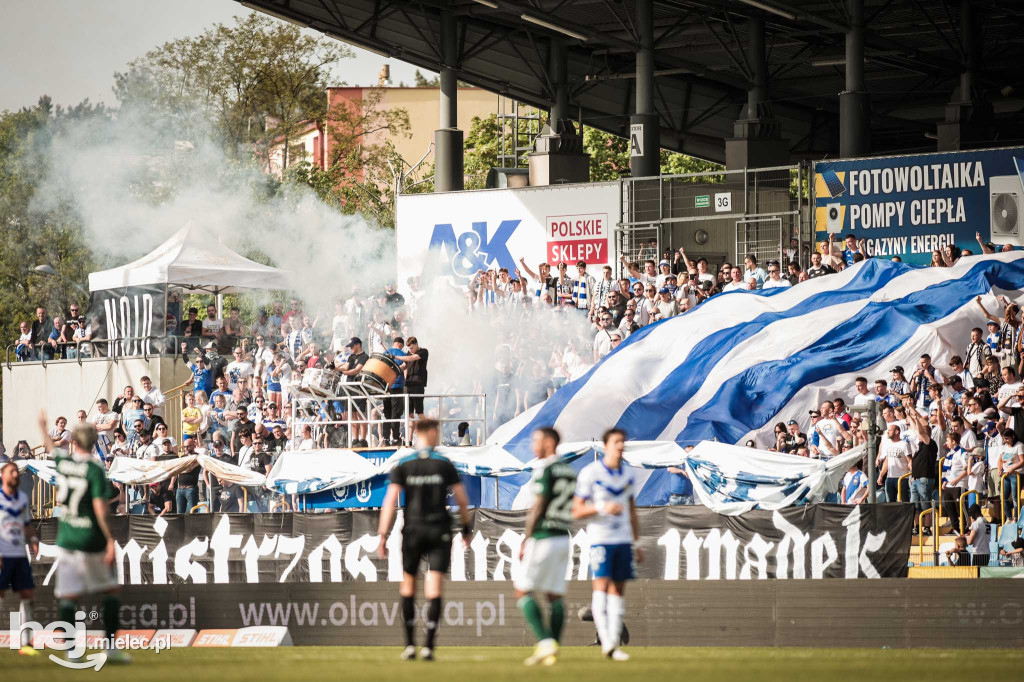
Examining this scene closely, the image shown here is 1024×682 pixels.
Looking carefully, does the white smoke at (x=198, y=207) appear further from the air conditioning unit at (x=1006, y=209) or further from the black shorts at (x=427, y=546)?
the black shorts at (x=427, y=546)

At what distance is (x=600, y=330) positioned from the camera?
27500 mm

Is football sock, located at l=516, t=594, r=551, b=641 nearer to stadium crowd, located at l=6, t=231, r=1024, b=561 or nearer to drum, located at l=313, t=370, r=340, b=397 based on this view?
stadium crowd, located at l=6, t=231, r=1024, b=561

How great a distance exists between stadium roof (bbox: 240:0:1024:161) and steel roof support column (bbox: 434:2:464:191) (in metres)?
0.41

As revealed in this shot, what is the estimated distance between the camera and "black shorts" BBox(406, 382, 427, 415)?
2533cm

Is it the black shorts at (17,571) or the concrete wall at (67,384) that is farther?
the concrete wall at (67,384)

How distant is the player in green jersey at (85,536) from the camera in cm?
1300

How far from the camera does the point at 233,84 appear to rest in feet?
197

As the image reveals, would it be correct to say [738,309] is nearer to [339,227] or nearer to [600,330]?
[600,330]

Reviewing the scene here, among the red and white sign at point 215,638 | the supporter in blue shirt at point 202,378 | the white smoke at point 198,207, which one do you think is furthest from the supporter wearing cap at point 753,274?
the white smoke at point 198,207

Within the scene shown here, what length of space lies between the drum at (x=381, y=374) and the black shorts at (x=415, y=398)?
1.05 feet

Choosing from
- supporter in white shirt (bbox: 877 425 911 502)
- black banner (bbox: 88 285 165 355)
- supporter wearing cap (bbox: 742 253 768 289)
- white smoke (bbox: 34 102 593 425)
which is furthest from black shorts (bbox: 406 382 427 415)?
white smoke (bbox: 34 102 593 425)


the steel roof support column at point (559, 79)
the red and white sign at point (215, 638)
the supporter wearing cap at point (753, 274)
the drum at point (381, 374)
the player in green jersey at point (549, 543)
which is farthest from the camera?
the steel roof support column at point (559, 79)

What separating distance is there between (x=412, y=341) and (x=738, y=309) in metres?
5.61

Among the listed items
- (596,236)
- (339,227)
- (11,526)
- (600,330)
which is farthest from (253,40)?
(11,526)
